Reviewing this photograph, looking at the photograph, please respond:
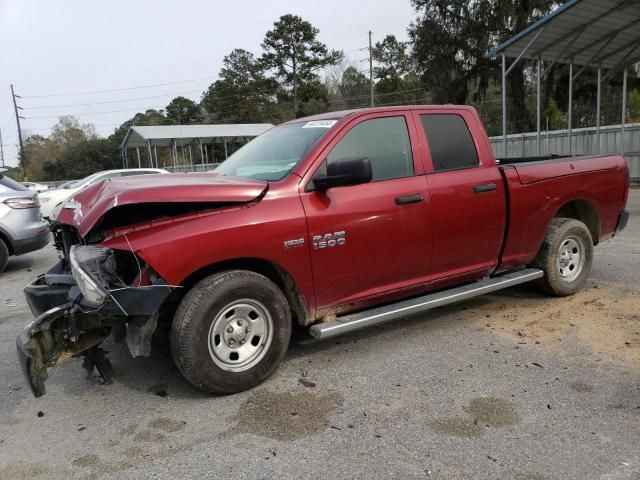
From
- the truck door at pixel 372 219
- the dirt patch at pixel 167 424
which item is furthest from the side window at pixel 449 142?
the dirt patch at pixel 167 424

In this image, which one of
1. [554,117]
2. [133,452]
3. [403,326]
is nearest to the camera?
[133,452]

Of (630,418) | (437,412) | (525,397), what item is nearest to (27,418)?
(437,412)

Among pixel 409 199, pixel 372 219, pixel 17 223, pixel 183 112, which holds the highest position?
pixel 183 112

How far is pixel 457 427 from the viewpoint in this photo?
3141 mm

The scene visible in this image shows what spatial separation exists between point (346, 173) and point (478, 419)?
181 cm

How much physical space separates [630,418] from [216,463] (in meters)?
2.48

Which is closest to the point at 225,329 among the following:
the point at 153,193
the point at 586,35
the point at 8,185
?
the point at 153,193

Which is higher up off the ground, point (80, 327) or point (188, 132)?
point (188, 132)

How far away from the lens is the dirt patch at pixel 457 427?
3.07 m

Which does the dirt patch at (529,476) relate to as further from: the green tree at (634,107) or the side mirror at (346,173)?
the green tree at (634,107)

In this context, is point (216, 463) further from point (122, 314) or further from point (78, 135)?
point (78, 135)

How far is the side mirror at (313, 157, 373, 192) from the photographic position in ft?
11.9

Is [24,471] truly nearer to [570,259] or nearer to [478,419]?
[478,419]

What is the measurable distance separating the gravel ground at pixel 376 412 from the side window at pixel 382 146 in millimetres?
1482
